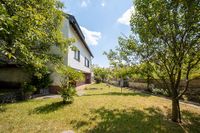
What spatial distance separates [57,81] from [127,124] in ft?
32.7

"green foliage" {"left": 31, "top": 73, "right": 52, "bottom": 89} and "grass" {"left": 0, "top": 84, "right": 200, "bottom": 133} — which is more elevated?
"green foliage" {"left": 31, "top": 73, "right": 52, "bottom": 89}

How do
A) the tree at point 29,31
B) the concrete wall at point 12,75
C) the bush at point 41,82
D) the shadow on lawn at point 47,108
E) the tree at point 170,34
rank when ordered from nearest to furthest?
1. the tree at point 29,31
2. the tree at point 170,34
3. the shadow on lawn at point 47,108
4. the bush at point 41,82
5. the concrete wall at point 12,75

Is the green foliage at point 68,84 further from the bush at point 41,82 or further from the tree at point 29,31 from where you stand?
the bush at point 41,82

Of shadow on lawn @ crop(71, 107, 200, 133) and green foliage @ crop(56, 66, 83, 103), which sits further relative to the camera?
green foliage @ crop(56, 66, 83, 103)

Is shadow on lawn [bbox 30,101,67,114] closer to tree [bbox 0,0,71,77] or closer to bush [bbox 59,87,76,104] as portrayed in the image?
bush [bbox 59,87,76,104]

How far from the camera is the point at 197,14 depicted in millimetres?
7086

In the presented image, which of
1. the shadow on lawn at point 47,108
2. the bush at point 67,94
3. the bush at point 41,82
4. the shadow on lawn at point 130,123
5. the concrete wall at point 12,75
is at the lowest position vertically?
the shadow on lawn at point 130,123

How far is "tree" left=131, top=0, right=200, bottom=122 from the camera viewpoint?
→ 7551 mm

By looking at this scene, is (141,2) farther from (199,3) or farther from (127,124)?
(127,124)

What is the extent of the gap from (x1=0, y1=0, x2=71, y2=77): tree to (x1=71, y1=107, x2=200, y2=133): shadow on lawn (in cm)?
376

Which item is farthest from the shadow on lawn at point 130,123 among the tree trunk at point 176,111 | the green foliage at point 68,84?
the green foliage at point 68,84

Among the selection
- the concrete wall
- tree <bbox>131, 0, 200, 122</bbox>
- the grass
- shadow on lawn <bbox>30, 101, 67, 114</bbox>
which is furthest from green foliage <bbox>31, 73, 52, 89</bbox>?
tree <bbox>131, 0, 200, 122</bbox>

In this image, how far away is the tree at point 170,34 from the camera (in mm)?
7551

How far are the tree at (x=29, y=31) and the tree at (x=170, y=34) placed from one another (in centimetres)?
487
